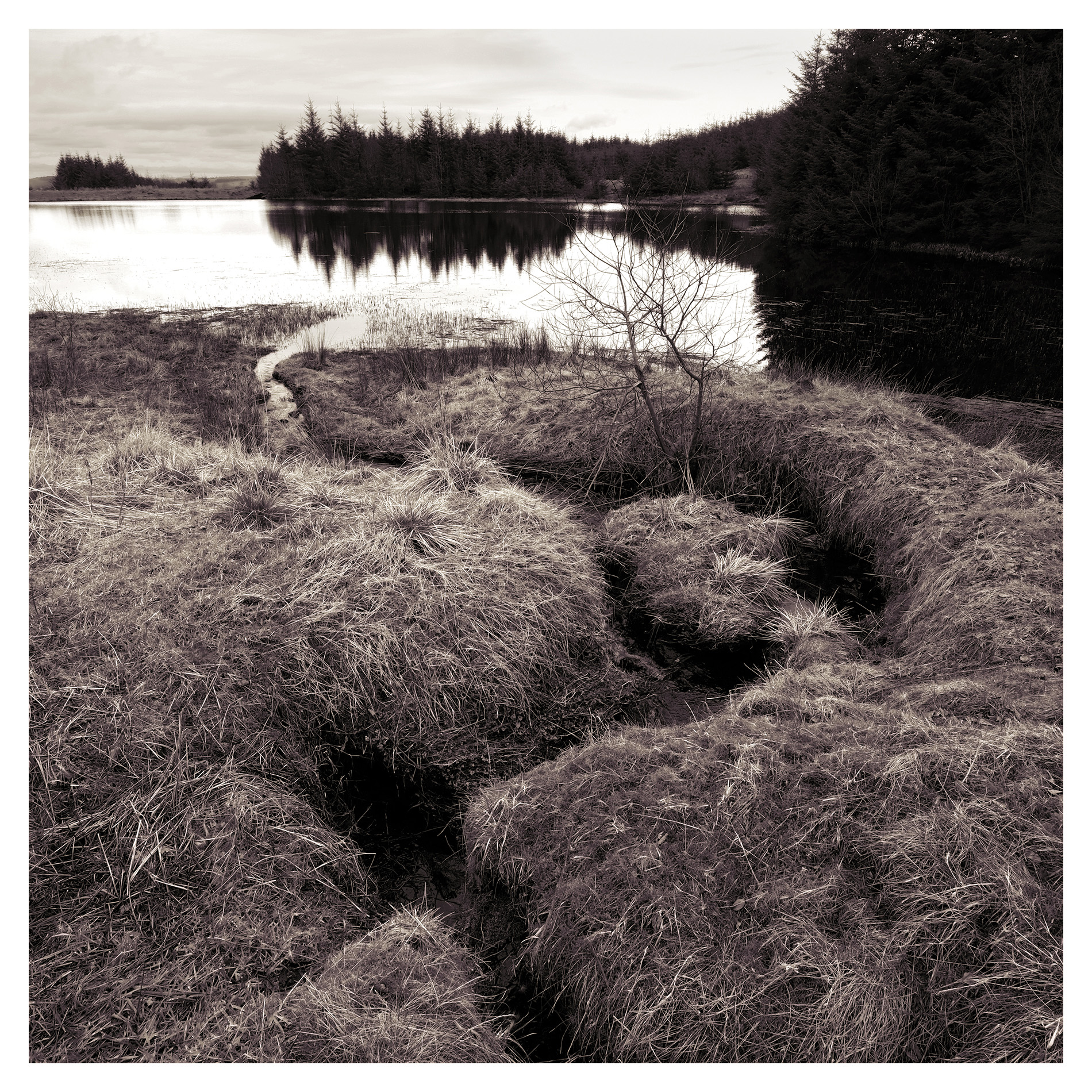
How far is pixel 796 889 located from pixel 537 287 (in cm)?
1908

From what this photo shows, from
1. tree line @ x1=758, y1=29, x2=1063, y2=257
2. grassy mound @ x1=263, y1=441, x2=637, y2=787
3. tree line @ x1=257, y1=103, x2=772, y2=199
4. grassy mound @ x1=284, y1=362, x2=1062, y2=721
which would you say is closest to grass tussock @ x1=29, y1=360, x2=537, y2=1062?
grassy mound @ x1=263, y1=441, x2=637, y2=787

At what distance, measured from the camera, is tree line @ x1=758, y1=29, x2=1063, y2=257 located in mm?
20280

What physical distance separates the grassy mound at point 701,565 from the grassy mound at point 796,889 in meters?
1.85

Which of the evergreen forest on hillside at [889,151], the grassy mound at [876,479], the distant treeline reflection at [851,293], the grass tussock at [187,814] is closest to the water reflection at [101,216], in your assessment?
the distant treeline reflection at [851,293]

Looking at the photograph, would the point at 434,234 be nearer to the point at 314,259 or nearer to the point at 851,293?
the point at 314,259

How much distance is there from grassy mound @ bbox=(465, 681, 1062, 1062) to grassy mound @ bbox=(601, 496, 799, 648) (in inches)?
72.6

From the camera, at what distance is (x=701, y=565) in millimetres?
6430

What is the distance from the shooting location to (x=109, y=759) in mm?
3801

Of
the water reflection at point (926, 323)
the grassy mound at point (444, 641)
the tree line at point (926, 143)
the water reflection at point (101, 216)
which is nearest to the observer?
the grassy mound at point (444, 641)

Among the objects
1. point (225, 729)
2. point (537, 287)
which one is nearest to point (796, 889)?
point (225, 729)

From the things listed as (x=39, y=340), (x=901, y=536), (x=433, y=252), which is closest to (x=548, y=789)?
(x=901, y=536)

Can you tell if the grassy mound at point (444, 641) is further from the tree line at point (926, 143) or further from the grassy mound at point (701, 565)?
the tree line at point (926, 143)

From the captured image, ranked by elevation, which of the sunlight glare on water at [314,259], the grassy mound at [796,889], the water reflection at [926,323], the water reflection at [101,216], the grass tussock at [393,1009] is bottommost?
the grass tussock at [393,1009]

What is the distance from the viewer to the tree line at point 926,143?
20.3 m
